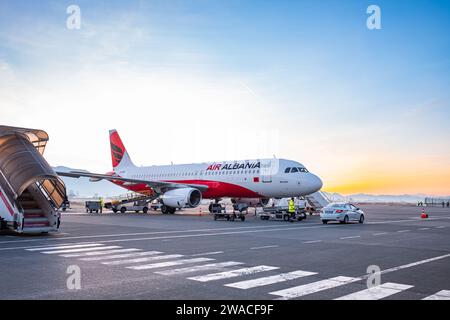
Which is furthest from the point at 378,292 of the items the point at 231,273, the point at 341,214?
the point at 341,214

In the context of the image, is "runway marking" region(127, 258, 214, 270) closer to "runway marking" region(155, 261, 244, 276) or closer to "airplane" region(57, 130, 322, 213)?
"runway marking" region(155, 261, 244, 276)

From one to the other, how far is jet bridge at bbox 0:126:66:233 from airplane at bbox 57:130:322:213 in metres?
11.2

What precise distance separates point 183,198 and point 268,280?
26.8m

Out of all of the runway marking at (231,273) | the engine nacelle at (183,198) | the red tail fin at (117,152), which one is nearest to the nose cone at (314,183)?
the engine nacelle at (183,198)

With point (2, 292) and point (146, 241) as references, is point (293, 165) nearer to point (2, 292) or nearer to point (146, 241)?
point (146, 241)

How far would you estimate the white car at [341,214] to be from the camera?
2673 centimetres

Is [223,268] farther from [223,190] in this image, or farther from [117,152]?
[117,152]

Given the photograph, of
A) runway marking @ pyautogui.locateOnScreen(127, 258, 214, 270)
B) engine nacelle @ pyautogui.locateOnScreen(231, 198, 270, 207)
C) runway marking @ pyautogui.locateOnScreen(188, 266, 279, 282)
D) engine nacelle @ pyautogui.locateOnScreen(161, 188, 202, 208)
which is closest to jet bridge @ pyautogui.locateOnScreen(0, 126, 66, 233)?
runway marking @ pyautogui.locateOnScreen(127, 258, 214, 270)

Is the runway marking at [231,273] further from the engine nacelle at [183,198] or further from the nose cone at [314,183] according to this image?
the engine nacelle at [183,198]

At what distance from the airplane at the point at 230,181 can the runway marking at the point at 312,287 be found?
78.3ft

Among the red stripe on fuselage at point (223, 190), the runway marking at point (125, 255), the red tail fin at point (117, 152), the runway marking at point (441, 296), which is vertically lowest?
the runway marking at point (125, 255)
